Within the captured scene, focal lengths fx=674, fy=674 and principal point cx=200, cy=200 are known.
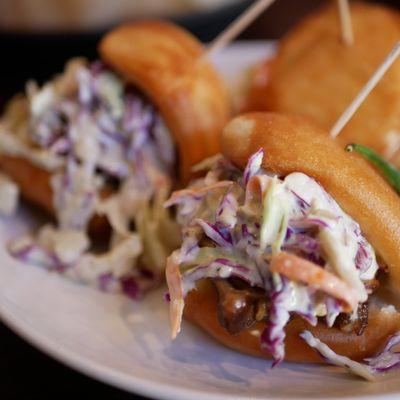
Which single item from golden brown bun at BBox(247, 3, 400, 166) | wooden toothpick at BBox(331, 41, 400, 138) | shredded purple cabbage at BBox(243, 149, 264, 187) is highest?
wooden toothpick at BBox(331, 41, 400, 138)

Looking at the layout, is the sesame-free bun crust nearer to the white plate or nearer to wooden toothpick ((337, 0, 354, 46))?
the white plate

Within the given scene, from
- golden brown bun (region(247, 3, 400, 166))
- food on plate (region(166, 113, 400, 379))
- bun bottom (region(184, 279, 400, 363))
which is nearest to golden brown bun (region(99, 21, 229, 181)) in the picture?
golden brown bun (region(247, 3, 400, 166))

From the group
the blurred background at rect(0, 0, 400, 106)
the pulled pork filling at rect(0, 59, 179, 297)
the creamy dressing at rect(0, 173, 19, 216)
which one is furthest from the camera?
the blurred background at rect(0, 0, 400, 106)

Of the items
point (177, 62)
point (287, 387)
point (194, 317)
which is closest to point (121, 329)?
point (194, 317)

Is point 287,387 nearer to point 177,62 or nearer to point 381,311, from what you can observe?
point 381,311

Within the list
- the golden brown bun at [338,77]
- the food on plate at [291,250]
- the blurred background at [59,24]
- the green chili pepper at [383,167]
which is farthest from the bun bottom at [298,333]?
the blurred background at [59,24]

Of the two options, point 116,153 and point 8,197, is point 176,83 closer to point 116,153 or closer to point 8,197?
point 116,153
